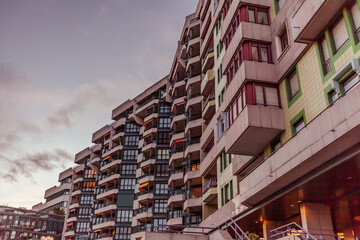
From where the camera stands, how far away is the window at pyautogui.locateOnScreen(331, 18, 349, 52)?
18.8 m

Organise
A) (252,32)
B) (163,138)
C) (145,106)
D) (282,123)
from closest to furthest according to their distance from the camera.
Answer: (282,123) < (252,32) < (163,138) < (145,106)

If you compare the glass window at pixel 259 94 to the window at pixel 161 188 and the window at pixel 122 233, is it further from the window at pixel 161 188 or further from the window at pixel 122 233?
the window at pixel 122 233

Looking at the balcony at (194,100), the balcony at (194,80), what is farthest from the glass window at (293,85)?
the balcony at (194,80)

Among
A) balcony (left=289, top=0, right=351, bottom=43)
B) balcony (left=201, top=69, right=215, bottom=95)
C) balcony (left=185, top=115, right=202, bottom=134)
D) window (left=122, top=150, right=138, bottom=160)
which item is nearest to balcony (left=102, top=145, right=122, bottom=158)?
window (left=122, top=150, right=138, bottom=160)

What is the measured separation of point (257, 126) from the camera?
22828 millimetres

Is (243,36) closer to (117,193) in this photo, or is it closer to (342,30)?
(342,30)

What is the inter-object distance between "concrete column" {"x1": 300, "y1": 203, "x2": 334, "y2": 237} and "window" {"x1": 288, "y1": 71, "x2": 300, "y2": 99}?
6846 millimetres

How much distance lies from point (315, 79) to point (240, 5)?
10.5 meters

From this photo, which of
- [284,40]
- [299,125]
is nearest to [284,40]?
[284,40]

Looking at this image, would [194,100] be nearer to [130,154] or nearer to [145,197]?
[145,197]

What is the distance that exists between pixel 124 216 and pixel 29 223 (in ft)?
160

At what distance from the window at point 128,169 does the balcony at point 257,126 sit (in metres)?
49.4

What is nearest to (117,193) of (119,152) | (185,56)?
(119,152)

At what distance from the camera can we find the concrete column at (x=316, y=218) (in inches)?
798
